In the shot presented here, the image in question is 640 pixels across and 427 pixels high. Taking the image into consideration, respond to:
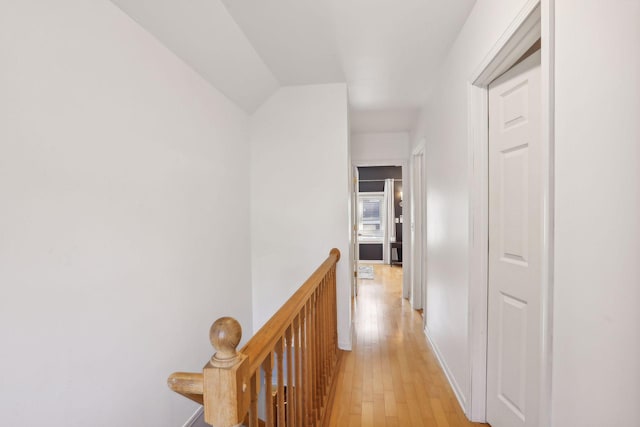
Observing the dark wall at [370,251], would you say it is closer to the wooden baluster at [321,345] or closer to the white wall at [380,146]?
the white wall at [380,146]

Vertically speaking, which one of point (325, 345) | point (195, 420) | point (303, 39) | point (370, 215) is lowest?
point (195, 420)

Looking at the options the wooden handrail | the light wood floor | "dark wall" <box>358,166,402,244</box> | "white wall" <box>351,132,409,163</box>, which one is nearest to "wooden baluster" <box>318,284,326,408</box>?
the light wood floor

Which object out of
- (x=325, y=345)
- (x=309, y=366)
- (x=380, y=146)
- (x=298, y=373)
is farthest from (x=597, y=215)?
(x=380, y=146)

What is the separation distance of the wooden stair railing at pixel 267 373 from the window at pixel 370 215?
6197mm

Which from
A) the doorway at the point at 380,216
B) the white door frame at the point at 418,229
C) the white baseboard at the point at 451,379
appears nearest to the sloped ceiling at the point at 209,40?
the white door frame at the point at 418,229

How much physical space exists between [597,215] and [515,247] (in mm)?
740

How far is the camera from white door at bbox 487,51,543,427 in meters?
1.36

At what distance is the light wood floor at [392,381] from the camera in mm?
1849

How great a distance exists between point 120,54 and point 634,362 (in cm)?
216

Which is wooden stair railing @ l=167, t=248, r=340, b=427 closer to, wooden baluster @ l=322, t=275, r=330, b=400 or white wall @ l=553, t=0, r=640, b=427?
wooden baluster @ l=322, t=275, r=330, b=400

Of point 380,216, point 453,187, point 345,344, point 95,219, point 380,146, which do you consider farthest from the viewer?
point 380,216

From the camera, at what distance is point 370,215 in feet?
26.7

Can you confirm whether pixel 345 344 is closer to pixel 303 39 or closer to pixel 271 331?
pixel 271 331

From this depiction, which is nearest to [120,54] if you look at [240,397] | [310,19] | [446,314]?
[310,19]
